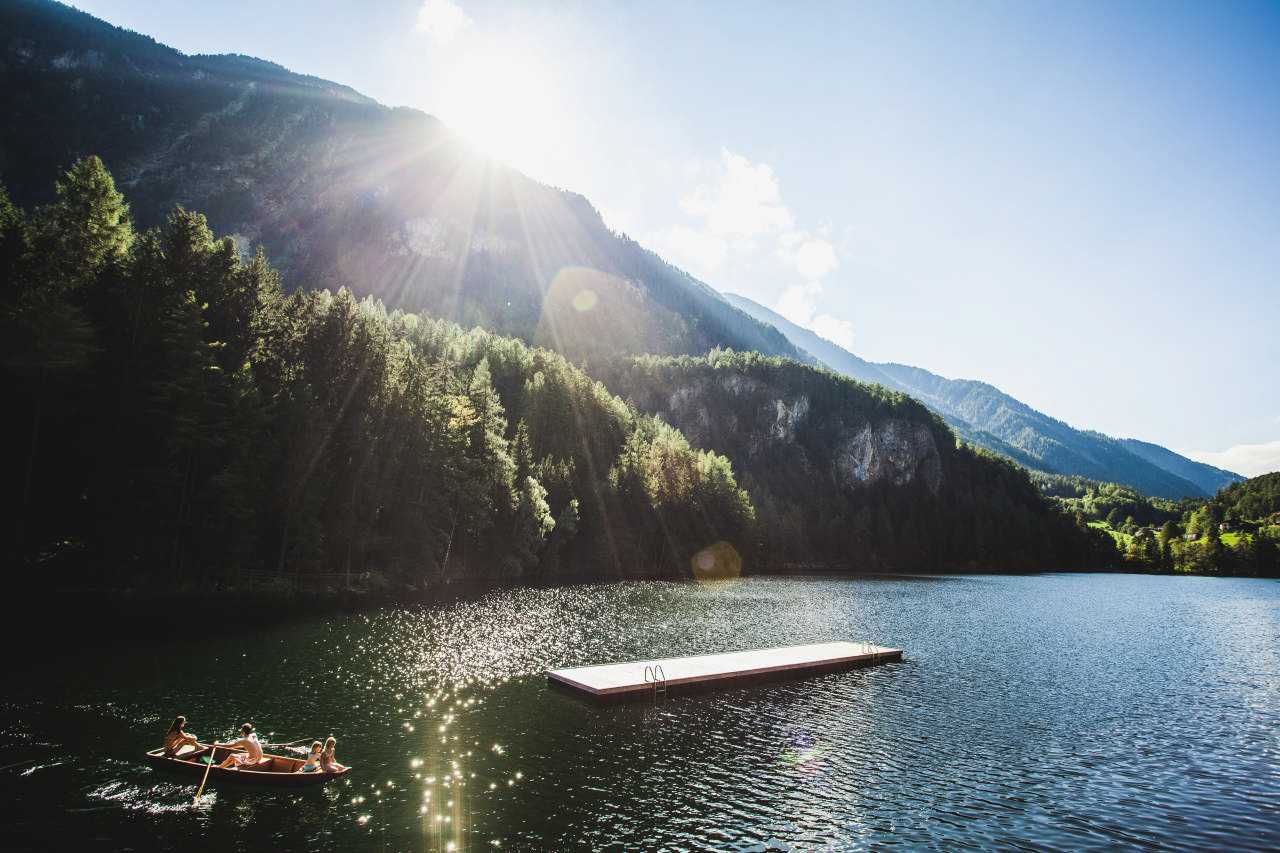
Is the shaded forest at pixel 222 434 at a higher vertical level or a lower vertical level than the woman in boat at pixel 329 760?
higher

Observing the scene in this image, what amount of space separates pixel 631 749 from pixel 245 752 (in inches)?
523

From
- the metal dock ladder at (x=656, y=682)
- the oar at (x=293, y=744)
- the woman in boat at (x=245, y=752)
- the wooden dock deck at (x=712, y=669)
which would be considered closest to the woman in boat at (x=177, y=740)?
the woman in boat at (x=245, y=752)

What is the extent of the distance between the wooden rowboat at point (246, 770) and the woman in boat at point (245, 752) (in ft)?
0.44

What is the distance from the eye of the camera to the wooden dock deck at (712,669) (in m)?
32.2

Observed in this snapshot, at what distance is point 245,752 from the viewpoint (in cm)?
1916

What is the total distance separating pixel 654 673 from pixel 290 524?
41.3 meters

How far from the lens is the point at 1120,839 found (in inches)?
711

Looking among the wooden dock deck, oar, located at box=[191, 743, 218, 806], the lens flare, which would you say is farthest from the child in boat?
the lens flare

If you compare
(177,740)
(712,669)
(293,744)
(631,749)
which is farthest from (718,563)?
(177,740)

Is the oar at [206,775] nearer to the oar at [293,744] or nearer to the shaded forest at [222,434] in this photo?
the oar at [293,744]

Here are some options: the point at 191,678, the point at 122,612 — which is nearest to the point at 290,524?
the point at 122,612

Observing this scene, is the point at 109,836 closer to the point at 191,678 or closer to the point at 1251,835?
the point at 191,678

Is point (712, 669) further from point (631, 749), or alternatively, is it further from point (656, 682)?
point (631, 749)

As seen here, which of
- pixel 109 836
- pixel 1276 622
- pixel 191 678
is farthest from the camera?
Result: pixel 1276 622
